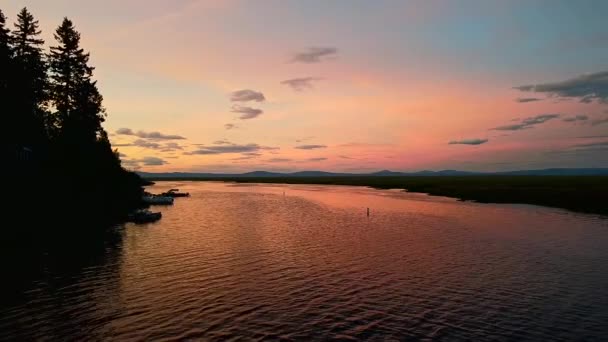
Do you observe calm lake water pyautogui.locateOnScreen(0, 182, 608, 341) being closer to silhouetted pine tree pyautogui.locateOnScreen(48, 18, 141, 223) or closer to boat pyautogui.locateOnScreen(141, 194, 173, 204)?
silhouetted pine tree pyautogui.locateOnScreen(48, 18, 141, 223)

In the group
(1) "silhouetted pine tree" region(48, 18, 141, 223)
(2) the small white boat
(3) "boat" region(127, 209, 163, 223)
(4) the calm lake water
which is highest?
(1) "silhouetted pine tree" region(48, 18, 141, 223)

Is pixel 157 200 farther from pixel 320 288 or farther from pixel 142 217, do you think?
pixel 320 288

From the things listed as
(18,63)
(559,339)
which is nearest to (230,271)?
(559,339)

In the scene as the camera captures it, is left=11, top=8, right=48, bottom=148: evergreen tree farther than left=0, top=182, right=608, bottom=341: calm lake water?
Yes

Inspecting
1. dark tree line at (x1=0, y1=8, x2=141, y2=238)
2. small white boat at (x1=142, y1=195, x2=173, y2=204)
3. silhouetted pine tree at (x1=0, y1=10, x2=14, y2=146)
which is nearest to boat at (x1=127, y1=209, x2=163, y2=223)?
dark tree line at (x1=0, y1=8, x2=141, y2=238)

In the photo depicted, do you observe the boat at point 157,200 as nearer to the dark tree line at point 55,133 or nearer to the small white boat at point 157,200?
the small white boat at point 157,200

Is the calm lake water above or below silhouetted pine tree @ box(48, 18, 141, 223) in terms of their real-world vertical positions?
below

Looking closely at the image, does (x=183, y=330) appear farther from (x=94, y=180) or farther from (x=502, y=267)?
(x=94, y=180)
